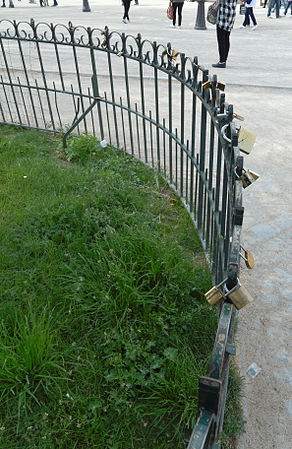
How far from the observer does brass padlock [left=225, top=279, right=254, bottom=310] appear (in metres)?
1.29

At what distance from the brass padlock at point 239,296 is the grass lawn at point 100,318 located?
3.39ft

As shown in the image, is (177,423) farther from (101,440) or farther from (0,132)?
(0,132)

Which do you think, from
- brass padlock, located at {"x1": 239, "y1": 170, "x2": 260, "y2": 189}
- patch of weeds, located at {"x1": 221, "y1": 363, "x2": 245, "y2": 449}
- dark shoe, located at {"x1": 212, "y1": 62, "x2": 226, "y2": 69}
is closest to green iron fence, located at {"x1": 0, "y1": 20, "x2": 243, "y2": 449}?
brass padlock, located at {"x1": 239, "y1": 170, "x2": 260, "y2": 189}

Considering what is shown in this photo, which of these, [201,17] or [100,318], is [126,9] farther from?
[100,318]

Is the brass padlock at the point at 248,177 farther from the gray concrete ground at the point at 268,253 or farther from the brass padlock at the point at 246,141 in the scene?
the gray concrete ground at the point at 268,253

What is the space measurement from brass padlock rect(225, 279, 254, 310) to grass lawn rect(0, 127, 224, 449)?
1.03 m

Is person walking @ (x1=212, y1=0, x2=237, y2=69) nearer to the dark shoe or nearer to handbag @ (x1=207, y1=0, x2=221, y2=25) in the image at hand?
handbag @ (x1=207, y1=0, x2=221, y2=25)

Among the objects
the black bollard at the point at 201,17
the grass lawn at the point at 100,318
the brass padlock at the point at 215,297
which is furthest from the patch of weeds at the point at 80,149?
the black bollard at the point at 201,17

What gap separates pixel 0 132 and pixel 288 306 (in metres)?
4.46

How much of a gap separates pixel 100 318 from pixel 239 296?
152cm

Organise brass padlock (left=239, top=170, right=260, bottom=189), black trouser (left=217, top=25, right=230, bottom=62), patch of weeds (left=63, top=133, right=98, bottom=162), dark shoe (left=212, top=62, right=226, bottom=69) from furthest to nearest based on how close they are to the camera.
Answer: dark shoe (left=212, top=62, right=226, bottom=69)
black trouser (left=217, top=25, right=230, bottom=62)
patch of weeds (left=63, top=133, right=98, bottom=162)
brass padlock (left=239, top=170, right=260, bottom=189)

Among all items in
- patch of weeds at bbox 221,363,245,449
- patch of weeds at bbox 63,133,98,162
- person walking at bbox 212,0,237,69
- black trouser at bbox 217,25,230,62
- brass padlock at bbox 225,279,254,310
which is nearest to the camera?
brass padlock at bbox 225,279,254,310

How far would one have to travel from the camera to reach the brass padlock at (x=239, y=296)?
51.0 inches

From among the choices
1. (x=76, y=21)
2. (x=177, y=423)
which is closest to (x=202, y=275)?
(x=177, y=423)
